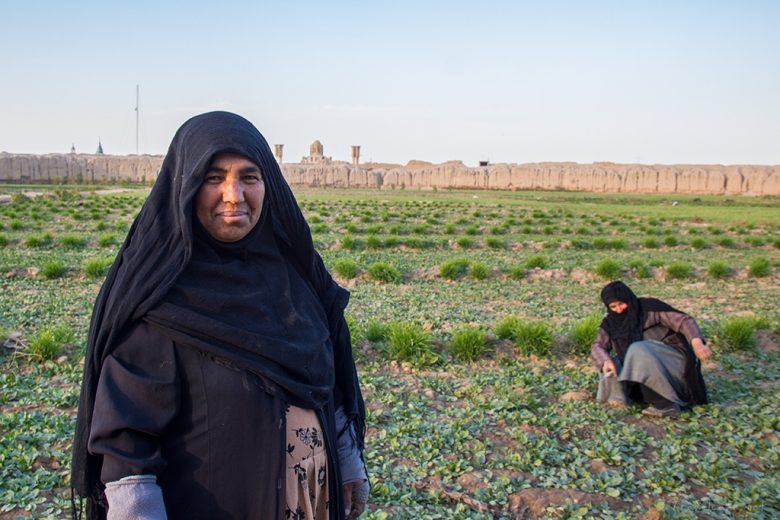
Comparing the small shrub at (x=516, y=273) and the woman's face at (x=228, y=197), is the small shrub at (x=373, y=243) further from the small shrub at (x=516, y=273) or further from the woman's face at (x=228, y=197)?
the woman's face at (x=228, y=197)

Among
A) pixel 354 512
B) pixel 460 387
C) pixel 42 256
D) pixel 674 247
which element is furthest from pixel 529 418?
pixel 674 247

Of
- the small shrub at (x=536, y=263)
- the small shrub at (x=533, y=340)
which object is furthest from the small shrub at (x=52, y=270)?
the small shrub at (x=536, y=263)

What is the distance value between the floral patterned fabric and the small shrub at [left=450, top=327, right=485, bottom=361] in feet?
16.8

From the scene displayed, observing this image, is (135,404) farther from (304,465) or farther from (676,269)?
(676,269)

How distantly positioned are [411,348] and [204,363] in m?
5.23

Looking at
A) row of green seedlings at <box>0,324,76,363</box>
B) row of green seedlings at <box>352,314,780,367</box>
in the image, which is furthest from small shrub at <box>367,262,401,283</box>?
row of green seedlings at <box>0,324,76,363</box>

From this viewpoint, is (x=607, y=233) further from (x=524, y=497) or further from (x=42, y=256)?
(x=524, y=497)

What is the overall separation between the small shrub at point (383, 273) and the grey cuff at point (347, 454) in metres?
9.56

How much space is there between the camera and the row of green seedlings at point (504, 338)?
22.5ft

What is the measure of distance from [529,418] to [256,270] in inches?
157

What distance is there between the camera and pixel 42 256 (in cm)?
1330

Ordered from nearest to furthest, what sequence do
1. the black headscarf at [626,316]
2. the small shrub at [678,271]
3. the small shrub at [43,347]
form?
the black headscarf at [626,316]
the small shrub at [43,347]
the small shrub at [678,271]

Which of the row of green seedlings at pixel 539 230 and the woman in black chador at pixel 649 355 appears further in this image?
the row of green seedlings at pixel 539 230

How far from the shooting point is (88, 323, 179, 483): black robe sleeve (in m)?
1.58
